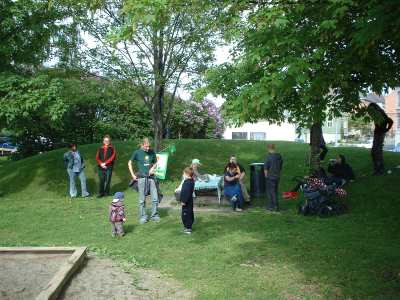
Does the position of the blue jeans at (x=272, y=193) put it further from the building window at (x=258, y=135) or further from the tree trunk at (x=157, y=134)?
the building window at (x=258, y=135)

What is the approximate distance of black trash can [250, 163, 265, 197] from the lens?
1466 cm

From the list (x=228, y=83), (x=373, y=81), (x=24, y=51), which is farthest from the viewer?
(x=24, y=51)

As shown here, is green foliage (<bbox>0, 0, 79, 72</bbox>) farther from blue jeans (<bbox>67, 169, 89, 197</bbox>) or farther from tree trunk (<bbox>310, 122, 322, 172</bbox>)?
tree trunk (<bbox>310, 122, 322, 172</bbox>)

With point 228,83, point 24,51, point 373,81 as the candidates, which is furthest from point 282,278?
point 24,51

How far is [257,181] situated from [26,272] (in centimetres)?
860

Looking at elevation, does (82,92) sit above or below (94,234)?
above

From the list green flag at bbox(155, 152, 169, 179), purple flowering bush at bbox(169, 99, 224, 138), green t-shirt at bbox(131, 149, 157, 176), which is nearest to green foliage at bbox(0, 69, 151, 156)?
green flag at bbox(155, 152, 169, 179)

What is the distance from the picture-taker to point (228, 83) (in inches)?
396

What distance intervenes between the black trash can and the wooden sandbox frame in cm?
748

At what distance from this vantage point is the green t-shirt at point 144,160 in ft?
37.2

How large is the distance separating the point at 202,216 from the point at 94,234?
294 centimetres

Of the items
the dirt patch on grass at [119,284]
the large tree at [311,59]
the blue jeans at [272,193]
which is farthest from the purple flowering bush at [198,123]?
the dirt patch on grass at [119,284]

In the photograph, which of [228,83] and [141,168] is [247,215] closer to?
[141,168]

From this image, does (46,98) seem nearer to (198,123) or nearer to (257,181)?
(257,181)
